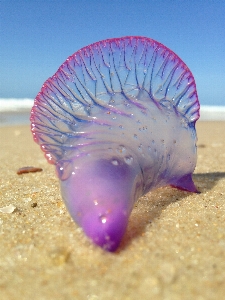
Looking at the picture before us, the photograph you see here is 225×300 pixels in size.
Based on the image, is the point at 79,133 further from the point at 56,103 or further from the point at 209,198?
the point at 209,198

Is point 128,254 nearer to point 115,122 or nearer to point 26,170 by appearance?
point 115,122

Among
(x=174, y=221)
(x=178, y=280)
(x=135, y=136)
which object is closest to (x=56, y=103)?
(x=135, y=136)

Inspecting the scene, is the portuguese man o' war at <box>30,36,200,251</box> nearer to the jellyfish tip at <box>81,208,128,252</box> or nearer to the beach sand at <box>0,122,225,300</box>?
Result: the jellyfish tip at <box>81,208,128,252</box>

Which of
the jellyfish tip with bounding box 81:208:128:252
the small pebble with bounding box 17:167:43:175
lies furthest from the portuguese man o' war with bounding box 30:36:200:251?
the small pebble with bounding box 17:167:43:175

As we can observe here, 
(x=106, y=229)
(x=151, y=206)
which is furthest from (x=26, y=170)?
(x=106, y=229)

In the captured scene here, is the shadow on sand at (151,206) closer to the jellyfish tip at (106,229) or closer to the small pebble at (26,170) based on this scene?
the jellyfish tip at (106,229)

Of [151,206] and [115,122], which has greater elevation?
[115,122]

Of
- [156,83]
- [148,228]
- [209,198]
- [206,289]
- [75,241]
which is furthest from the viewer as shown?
[209,198]

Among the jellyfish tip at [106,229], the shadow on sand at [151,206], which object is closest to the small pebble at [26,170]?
the shadow on sand at [151,206]
